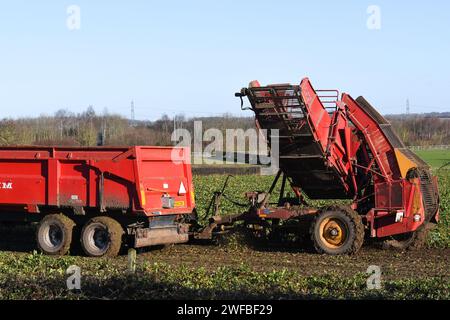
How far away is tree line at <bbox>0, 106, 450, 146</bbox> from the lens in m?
44.8

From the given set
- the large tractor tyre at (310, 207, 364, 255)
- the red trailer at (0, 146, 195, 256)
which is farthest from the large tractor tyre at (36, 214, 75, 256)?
the large tractor tyre at (310, 207, 364, 255)

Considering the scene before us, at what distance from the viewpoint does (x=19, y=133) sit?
159 ft

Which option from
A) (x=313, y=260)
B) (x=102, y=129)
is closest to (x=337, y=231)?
(x=313, y=260)

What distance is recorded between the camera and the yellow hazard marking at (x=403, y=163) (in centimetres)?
1299

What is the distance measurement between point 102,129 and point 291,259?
38652mm

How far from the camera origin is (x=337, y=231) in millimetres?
12797

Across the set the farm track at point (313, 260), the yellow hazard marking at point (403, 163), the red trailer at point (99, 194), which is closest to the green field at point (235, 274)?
the farm track at point (313, 260)

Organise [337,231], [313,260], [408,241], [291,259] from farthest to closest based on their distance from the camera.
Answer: [408,241]
[337,231]
[291,259]
[313,260]

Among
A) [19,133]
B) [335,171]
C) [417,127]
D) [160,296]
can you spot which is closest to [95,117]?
[19,133]

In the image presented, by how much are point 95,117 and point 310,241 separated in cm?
5712

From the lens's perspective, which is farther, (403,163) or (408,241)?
(408,241)

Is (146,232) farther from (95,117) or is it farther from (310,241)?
(95,117)

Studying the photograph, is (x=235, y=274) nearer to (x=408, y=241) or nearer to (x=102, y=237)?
(x=102, y=237)

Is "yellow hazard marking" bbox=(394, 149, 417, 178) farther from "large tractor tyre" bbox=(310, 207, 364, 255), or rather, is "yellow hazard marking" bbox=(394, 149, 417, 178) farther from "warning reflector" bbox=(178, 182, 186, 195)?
"warning reflector" bbox=(178, 182, 186, 195)
